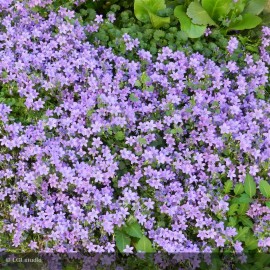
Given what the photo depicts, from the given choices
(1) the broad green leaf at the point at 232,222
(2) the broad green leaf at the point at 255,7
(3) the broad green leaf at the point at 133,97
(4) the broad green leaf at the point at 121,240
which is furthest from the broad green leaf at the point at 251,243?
(2) the broad green leaf at the point at 255,7


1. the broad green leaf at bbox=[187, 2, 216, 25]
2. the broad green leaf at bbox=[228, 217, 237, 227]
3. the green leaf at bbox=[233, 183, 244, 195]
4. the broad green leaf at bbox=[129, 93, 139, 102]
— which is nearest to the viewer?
the broad green leaf at bbox=[228, 217, 237, 227]

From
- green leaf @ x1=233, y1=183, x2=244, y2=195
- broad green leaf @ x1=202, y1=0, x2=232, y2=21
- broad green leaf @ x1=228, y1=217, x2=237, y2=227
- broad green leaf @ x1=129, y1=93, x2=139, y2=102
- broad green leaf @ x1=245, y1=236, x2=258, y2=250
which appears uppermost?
broad green leaf @ x1=202, y1=0, x2=232, y2=21

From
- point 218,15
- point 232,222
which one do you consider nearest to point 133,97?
point 232,222

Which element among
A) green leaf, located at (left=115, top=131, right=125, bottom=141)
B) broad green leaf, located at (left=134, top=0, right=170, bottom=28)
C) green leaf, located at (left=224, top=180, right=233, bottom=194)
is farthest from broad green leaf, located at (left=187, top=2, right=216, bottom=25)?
green leaf, located at (left=224, top=180, right=233, bottom=194)

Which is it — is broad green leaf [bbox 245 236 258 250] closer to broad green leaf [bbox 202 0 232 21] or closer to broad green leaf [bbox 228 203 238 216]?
broad green leaf [bbox 228 203 238 216]

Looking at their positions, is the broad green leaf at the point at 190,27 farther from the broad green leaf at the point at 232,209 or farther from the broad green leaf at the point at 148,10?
the broad green leaf at the point at 232,209

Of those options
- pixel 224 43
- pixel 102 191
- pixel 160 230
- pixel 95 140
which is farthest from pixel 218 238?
pixel 224 43
